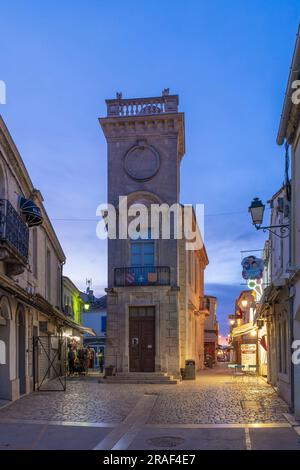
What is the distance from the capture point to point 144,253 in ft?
89.1

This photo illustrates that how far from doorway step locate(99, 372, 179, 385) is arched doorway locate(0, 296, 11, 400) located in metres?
8.97

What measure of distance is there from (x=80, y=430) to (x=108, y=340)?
50.1ft

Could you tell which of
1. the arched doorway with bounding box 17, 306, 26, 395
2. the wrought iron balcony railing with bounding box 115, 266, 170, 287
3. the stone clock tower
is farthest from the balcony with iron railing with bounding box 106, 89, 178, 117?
the arched doorway with bounding box 17, 306, 26, 395

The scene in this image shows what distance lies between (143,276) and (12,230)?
12.7 meters

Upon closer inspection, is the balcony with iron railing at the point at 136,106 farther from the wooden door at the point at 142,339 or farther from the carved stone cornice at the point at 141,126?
the wooden door at the point at 142,339

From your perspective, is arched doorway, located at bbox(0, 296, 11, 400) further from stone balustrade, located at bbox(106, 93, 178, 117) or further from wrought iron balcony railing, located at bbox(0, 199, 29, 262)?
stone balustrade, located at bbox(106, 93, 178, 117)

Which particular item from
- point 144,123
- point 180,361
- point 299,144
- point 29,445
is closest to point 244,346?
point 180,361

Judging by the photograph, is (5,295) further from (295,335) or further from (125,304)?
(125,304)

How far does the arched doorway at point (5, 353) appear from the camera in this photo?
16078 mm

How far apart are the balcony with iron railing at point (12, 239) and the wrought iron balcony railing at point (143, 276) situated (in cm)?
1062

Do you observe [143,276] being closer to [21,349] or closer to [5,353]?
[21,349]

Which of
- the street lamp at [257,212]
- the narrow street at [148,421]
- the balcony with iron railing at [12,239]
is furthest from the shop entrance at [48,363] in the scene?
the street lamp at [257,212]

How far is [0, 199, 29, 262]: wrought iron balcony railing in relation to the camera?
13.7 metres

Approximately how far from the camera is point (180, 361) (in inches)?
1051
